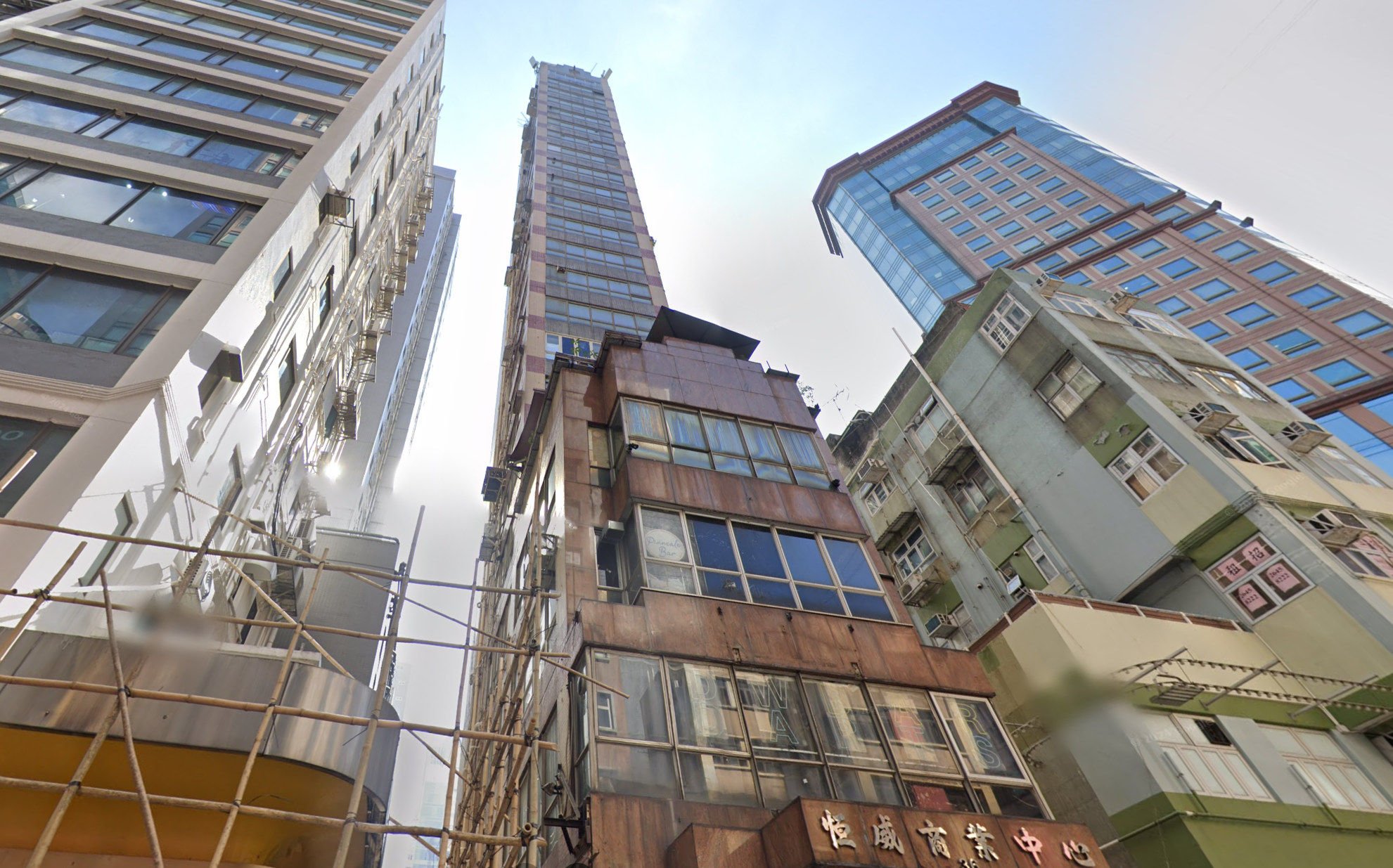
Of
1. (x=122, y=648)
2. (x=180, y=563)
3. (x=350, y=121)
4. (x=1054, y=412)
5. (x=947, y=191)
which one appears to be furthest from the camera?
(x=947, y=191)

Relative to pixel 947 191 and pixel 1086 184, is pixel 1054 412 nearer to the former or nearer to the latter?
pixel 1086 184

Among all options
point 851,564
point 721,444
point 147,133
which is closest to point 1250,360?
point 851,564

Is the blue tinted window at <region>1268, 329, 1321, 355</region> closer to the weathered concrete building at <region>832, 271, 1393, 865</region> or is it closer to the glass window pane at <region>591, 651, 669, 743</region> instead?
the weathered concrete building at <region>832, 271, 1393, 865</region>

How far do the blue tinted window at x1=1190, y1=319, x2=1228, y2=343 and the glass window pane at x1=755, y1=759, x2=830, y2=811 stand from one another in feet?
151

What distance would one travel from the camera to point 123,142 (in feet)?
51.1

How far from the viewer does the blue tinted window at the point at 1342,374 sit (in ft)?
122

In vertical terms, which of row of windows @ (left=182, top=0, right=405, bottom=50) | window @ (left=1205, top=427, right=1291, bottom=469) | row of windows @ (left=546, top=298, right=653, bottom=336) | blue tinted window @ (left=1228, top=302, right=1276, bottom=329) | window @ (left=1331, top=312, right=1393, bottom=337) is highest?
row of windows @ (left=182, top=0, right=405, bottom=50)

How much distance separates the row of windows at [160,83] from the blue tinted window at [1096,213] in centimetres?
5827

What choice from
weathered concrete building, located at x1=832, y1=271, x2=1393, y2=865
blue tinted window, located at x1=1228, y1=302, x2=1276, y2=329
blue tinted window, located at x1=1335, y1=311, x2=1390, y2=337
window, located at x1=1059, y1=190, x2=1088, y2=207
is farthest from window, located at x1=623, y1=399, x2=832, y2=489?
window, located at x1=1059, y1=190, x2=1088, y2=207

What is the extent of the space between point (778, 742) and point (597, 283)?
1082 inches

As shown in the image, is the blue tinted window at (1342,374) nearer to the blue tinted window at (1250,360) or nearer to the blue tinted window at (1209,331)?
the blue tinted window at (1250,360)

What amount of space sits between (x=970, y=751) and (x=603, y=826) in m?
6.47

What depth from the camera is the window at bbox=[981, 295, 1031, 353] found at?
82.7 ft

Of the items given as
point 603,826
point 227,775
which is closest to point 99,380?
point 227,775
